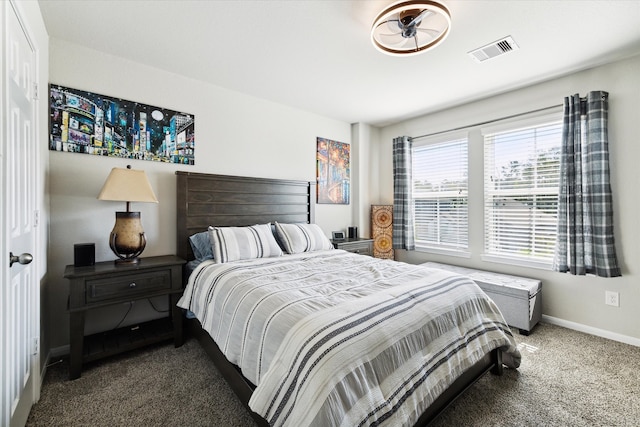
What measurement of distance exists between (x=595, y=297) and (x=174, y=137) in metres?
4.37

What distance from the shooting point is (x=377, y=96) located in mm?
3318

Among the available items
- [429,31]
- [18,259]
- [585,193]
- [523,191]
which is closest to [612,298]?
[585,193]

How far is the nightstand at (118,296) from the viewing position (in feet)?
6.34

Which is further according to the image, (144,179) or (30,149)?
(144,179)

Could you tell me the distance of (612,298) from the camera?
2557 millimetres

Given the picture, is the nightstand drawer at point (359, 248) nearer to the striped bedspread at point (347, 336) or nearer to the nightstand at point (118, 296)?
the striped bedspread at point (347, 336)

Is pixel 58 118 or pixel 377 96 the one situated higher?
pixel 377 96

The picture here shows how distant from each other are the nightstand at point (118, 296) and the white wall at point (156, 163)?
10.0 inches

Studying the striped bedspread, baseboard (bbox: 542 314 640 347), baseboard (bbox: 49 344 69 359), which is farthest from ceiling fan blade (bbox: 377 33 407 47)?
baseboard (bbox: 49 344 69 359)

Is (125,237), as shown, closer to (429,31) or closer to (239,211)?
(239,211)

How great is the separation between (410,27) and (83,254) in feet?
9.57

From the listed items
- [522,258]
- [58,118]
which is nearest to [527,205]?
[522,258]

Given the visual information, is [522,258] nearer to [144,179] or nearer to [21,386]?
[144,179]

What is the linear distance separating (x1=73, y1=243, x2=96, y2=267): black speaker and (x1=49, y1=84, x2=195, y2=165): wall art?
0.81 m
